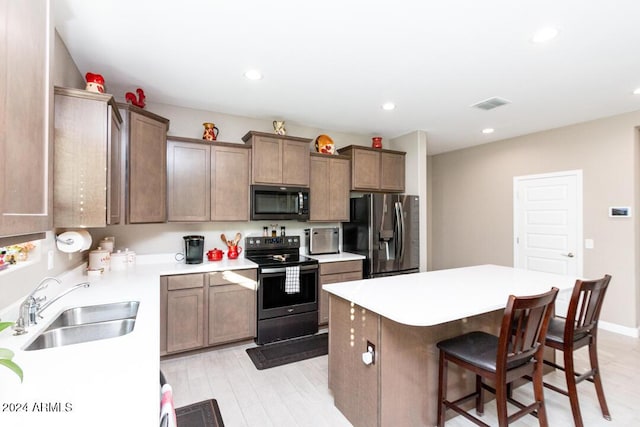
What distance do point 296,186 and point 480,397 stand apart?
2.70 m

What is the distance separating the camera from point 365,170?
4.28 meters

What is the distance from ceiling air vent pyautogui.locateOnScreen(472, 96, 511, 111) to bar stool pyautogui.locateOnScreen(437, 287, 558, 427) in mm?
2359

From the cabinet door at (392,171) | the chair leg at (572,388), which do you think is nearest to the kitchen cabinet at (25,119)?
the chair leg at (572,388)

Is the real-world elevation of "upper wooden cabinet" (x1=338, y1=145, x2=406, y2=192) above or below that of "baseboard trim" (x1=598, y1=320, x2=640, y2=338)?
above

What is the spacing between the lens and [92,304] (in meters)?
1.82

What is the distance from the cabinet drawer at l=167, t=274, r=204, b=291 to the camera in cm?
291

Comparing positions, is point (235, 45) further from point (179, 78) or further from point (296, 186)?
point (296, 186)

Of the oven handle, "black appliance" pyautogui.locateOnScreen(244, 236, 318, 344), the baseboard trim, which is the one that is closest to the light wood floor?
"black appliance" pyautogui.locateOnScreen(244, 236, 318, 344)

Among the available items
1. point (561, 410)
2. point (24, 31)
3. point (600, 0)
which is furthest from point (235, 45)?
point (561, 410)

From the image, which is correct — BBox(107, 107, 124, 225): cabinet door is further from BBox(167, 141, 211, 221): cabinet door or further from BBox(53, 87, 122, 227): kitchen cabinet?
BBox(167, 141, 211, 221): cabinet door

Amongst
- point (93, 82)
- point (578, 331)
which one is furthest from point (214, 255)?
point (578, 331)

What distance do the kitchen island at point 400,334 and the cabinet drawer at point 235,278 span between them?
1.26m

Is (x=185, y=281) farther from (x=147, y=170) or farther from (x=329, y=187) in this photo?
(x=329, y=187)

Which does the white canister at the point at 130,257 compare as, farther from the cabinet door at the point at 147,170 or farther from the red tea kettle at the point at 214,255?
the red tea kettle at the point at 214,255
